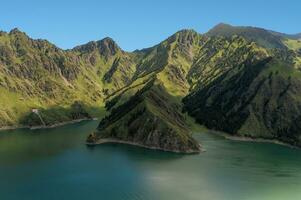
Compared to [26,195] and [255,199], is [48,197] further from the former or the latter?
[255,199]

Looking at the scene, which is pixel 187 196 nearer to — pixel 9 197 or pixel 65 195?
pixel 65 195

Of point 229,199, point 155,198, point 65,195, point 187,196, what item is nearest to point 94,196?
point 65,195

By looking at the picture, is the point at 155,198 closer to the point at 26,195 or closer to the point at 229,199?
the point at 229,199

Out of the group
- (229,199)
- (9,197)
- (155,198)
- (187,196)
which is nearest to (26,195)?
(9,197)

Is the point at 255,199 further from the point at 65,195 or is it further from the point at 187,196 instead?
the point at 65,195

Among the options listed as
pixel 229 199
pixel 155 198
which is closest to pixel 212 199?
pixel 229 199

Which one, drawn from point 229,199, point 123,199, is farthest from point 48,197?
point 229,199
